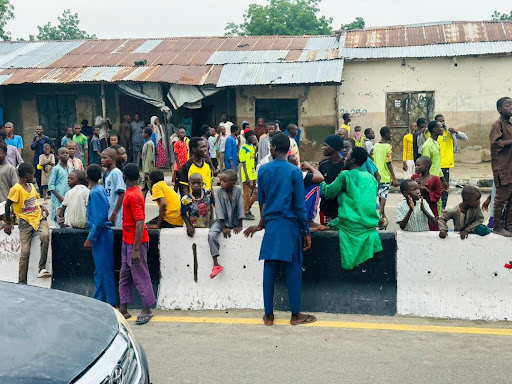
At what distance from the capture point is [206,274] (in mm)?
6574

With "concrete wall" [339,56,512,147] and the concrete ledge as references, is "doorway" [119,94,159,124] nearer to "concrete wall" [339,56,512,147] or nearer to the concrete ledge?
"concrete wall" [339,56,512,147]

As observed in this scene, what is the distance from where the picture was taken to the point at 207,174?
27.6 feet

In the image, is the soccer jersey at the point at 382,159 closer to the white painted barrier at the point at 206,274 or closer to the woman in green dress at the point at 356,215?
the woman in green dress at the point at 356,215

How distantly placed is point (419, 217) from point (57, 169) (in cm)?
528

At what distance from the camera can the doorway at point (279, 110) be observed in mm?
19234

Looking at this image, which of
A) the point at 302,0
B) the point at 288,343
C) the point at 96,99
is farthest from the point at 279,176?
the point at 302,0

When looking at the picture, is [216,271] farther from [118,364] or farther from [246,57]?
[246,57]

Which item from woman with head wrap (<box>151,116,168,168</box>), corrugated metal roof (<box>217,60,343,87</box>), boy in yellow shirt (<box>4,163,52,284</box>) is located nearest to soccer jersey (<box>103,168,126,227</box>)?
boy in yellow shirt (<box>4,163,52,284</box>)

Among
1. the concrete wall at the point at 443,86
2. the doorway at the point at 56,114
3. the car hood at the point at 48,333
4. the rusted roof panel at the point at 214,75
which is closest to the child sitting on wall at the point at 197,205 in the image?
the car hood at the point at 48,333

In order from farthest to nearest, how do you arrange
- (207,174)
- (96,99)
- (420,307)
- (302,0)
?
(302,0)
(96,99)
(207,174)
(420,307)

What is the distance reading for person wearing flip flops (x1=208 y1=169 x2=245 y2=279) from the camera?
6.46m

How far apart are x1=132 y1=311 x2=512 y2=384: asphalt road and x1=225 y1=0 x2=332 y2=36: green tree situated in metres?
41.3

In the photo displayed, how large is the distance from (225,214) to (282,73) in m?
12.0

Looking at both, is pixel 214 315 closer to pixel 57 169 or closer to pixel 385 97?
pixel 57 169
